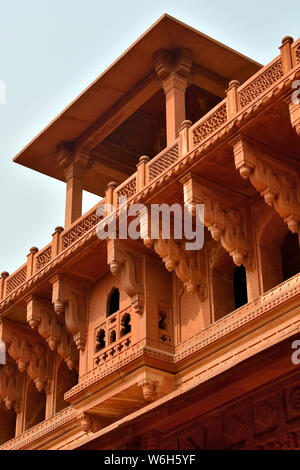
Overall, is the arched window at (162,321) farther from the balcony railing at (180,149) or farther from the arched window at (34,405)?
the arched window at (34,405)

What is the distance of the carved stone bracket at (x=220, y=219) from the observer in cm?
1227

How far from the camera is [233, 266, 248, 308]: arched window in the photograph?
1326 centimetres

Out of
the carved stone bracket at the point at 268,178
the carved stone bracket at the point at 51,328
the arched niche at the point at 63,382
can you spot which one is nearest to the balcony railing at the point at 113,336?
the carved stone bracket at the point at 51,328

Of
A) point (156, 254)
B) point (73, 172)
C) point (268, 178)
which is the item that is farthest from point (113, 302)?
point (268, 178)

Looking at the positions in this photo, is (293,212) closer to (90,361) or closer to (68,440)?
(90,361)

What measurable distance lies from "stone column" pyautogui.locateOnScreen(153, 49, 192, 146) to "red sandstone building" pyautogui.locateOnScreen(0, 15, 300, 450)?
2cm

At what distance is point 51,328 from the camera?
50.8ft

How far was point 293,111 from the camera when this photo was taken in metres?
10.8

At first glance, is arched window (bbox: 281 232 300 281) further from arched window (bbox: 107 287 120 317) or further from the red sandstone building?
arched window (bbox: 107 287 120 317)

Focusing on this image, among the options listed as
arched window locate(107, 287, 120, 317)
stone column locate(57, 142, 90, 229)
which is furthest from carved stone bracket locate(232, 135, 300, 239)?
stone column locate(57, 142, 90, 229)

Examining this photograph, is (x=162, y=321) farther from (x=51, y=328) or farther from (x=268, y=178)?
(x=268, y=178)

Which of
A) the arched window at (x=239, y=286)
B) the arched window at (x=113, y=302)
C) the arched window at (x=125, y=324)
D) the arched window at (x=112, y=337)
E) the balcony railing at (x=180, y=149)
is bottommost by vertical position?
the arched window at (x=112, y=337)

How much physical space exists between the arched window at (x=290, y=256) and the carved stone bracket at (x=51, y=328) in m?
4.22

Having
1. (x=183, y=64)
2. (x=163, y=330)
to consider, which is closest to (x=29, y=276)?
(x=163, y=330)
